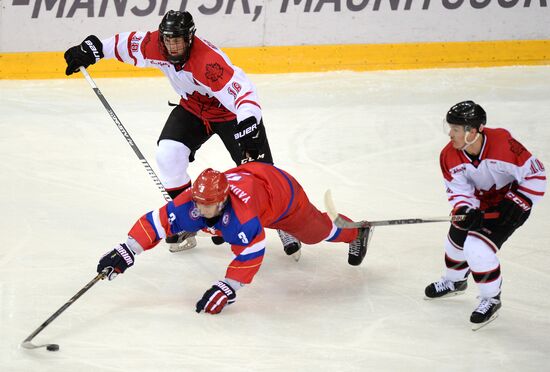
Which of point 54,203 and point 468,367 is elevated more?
point 468,367

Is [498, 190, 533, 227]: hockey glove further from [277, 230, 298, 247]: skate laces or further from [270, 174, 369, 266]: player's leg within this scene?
[277, 230, 298, 247]: skate laces

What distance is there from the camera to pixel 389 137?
19.8 ft

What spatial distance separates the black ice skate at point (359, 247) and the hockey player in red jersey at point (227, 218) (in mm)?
476

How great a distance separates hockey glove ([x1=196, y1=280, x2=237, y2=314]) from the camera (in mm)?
3723

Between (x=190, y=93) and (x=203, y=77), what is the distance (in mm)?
186

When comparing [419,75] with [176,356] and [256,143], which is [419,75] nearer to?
[256,143]

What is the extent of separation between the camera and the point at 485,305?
12.1ft

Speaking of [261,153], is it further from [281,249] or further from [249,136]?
[281,249]

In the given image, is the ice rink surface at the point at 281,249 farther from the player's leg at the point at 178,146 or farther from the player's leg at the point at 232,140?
the player's leg at the point at 232,140

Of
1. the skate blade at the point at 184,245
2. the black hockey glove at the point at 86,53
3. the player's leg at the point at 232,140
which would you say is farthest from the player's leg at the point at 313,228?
the black hockey glove at the point at 86,53

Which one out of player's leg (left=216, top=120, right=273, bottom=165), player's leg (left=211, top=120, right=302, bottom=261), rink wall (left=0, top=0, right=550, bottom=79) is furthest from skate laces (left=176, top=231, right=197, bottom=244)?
rink wall (left=0, top=0, right=550, bottom=79)

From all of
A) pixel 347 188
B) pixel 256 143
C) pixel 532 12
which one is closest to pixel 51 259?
pixel 256 143

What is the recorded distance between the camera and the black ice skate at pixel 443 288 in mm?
3980

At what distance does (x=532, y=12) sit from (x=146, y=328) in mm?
4799
